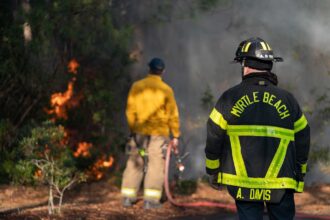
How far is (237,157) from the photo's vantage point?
4.34m

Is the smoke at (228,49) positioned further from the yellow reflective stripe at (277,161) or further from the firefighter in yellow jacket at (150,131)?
the yellow reflective stripe at (277,161)

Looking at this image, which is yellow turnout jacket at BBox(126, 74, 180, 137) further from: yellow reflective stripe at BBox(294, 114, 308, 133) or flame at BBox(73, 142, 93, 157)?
yellow reflective stripe at BBox(294, 114, 308, 133)

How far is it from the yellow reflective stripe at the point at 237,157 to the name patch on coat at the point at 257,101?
0.58ft

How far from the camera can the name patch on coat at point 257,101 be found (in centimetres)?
432

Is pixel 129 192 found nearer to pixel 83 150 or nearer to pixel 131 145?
pixel 131 145

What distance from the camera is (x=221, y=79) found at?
1219 centimetres

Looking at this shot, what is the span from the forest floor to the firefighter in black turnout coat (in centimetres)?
289

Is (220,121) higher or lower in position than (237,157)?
higher

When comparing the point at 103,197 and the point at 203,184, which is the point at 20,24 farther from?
the point at 203,184

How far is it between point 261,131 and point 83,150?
22.5ft

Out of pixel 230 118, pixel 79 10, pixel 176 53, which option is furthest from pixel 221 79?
pixel 230 118

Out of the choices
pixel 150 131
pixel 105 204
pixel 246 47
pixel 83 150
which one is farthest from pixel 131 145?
pixel 246 47

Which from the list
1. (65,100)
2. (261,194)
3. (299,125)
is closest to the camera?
(261,194)

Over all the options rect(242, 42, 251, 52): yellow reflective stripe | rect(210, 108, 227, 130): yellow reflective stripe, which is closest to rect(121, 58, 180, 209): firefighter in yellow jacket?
rect(242, 42, 251, 52): yellow reflective stripe
